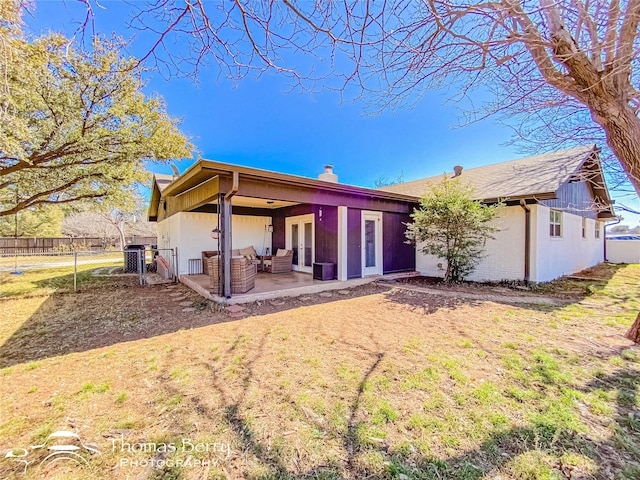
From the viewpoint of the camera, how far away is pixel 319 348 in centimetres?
373

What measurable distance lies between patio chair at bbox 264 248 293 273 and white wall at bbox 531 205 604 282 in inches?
305

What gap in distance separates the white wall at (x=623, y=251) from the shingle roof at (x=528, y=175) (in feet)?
32.1

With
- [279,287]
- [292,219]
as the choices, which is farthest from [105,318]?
[292,219]

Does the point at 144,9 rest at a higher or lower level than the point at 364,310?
higher

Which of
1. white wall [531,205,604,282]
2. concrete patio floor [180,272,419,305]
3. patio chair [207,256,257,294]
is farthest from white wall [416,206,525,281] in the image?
patio chair [207,256,257,294]

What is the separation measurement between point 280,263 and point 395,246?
4.23 m

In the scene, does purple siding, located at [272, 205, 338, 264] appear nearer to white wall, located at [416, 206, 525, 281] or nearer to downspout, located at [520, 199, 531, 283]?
white wall, located at [416, 206, 525, 281]

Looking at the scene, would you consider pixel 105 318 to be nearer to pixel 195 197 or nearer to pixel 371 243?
pixel 195 197

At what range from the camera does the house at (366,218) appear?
661 centimetres

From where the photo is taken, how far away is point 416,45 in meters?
3.08

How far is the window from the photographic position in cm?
897

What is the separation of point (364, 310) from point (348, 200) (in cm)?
365

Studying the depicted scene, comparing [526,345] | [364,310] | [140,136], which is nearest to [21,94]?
[140,136]

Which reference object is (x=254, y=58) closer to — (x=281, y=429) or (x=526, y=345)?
(x=281, y=429)
